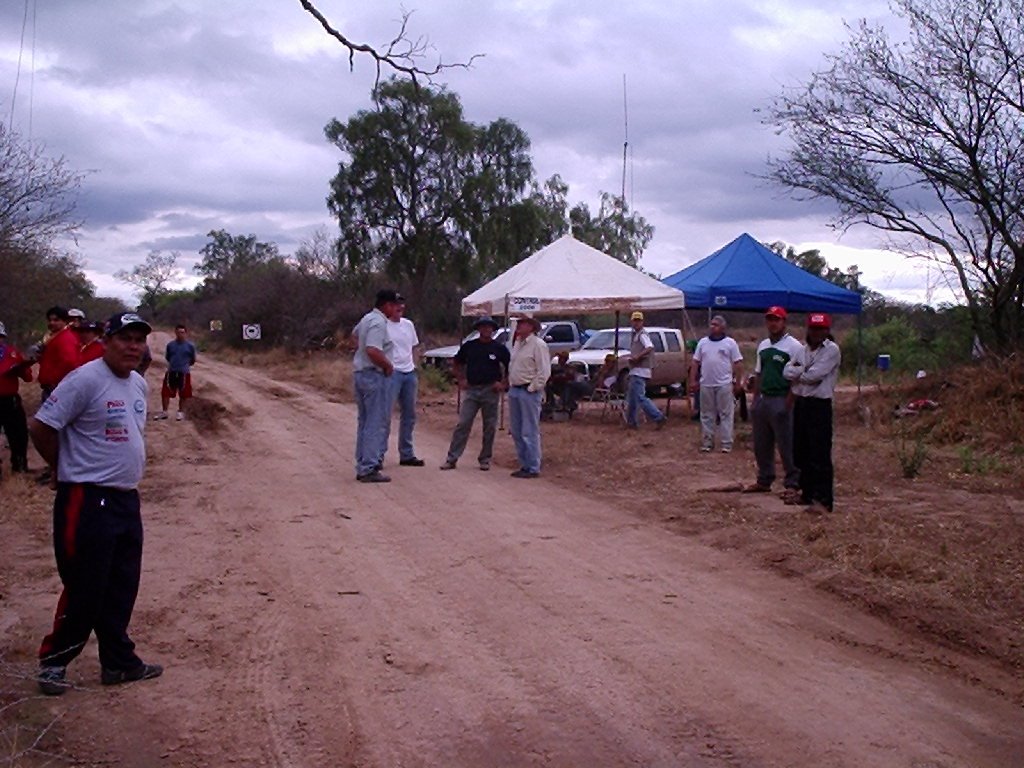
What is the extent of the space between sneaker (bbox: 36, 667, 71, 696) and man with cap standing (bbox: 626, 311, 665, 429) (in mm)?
Answer: 12953

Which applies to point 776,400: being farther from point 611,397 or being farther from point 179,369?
point 179,369

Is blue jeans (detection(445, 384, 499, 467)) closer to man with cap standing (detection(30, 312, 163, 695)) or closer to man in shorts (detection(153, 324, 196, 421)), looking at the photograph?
man in shorts (detection(153, 324, 196, 421))

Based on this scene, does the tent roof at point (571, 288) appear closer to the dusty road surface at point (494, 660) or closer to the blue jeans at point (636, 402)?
the blue jeans at point (636, 402)

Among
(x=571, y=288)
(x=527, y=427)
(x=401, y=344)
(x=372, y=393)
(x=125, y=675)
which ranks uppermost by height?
(x=571, y=288)

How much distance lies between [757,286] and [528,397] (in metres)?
7.39

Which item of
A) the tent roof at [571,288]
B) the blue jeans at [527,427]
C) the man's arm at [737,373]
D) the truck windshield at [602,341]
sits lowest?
the blue jeans at [527,427]

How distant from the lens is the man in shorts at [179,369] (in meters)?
19.4

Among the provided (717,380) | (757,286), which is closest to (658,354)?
(757,286)

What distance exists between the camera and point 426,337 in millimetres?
46156

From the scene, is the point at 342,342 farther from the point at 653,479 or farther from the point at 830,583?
the point at 830,583

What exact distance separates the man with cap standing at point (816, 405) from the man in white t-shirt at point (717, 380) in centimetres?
456

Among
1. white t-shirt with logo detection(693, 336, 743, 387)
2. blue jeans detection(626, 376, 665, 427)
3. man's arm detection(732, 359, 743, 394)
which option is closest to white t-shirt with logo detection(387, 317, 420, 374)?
white t-shirt with logo detection(693, 336, 743, 387)

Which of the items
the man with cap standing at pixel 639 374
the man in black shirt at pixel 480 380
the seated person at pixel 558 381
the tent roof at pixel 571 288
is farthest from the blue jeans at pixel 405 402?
the seated person at pixel 558 381

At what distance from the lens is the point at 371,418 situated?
12.5m
